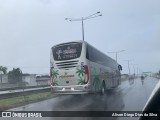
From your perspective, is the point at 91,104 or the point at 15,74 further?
the point at 15,74

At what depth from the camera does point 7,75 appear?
76.3 feet

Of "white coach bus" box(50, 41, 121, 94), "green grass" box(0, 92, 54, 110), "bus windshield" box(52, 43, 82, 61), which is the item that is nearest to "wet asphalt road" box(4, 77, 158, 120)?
"white coach bus" box(50, 41, 121, 94)

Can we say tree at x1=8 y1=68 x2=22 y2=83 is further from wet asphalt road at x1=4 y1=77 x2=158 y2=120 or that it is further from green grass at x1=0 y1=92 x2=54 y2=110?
wet asphalt road at x1=4 y1=77 x2=158 y2=120

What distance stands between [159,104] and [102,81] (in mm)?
16349

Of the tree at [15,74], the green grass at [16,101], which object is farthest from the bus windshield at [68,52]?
the green grass at [16,101]

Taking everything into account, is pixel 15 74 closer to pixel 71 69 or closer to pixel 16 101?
pixel 16 101

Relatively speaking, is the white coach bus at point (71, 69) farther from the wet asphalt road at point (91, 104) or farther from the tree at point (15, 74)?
the tree at point (15, 74)

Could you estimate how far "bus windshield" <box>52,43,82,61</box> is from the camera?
48.6 feet

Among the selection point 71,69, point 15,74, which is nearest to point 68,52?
point 71,69

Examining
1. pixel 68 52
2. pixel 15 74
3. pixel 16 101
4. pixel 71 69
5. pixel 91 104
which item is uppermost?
pixel 68 52

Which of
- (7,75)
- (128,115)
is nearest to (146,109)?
(128,115)

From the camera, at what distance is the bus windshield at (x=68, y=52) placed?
48.6 ft

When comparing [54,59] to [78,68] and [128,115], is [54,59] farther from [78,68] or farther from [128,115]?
[128,115]

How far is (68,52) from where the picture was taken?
15.3 m
